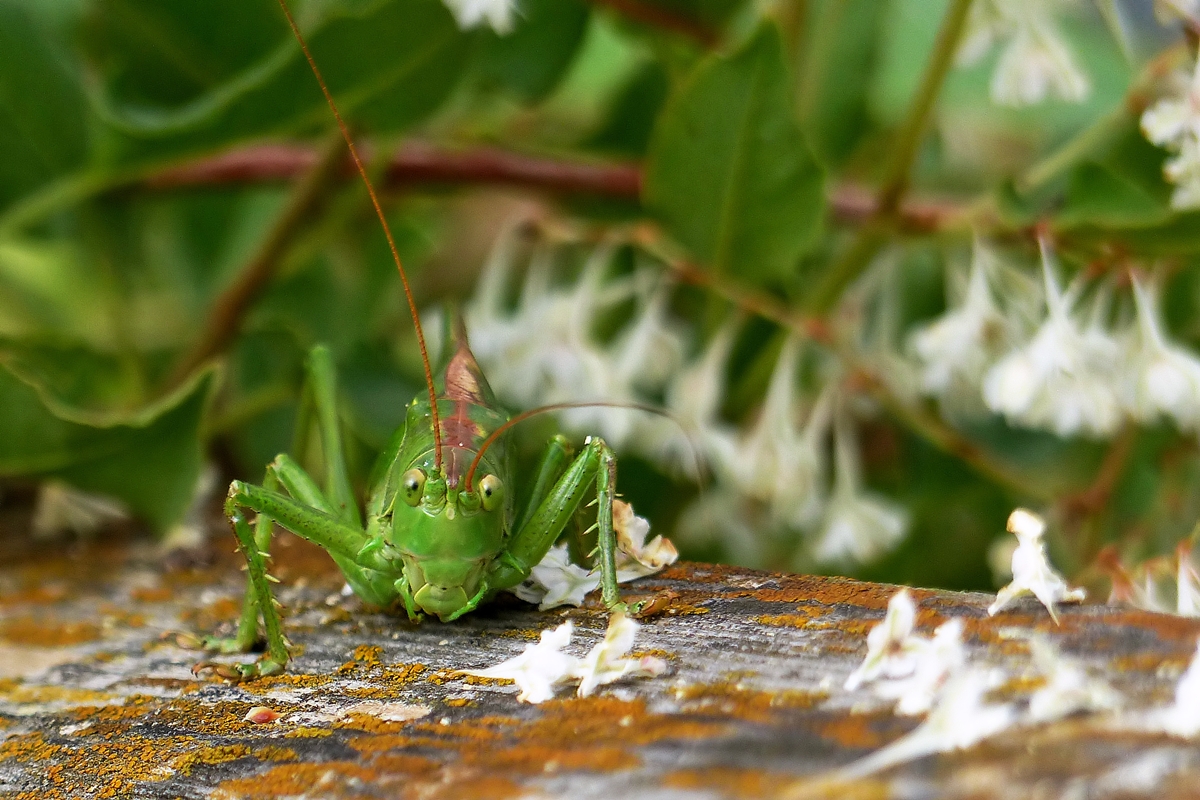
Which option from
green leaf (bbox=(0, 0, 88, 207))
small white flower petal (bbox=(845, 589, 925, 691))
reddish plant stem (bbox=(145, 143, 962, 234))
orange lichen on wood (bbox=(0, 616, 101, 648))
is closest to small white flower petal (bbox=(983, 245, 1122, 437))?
reddish plant stem (bbox=(145, 143, 962, 234))

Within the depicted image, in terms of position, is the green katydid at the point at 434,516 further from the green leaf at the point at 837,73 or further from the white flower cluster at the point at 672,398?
the green leaf at the point at 837,73

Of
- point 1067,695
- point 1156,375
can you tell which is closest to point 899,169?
point 1156,375

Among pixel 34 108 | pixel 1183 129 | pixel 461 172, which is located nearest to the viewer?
pixel 1183 129

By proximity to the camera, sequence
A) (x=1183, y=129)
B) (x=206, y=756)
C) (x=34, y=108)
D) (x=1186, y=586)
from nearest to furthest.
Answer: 1. (x=206, y=756)
2. (x=1186, y=586)
3. (x=1183, y=129)
4. (x=34, y=108)

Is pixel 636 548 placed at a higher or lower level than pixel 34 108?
lower

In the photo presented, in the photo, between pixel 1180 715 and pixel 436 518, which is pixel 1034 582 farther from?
pixel 436 518

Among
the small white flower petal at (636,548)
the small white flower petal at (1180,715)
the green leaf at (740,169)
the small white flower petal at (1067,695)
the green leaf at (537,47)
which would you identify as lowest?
the small white flower petal at (1180,715)

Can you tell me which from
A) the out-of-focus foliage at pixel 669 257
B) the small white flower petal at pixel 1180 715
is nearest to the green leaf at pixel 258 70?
the out-of-focus foliage at pixel 669 257
